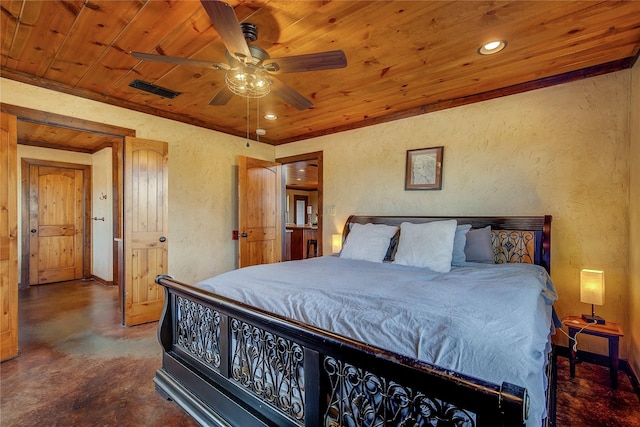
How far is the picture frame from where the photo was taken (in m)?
3.42

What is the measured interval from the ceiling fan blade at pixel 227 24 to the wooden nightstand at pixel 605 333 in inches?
124

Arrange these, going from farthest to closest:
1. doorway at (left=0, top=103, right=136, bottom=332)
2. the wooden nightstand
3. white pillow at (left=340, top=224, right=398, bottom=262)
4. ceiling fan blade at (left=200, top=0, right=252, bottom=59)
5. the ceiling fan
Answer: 1. white pillow at (left=340, top=224, right=398, bottom=262)
2. doorway at (left=0, top=103, right=136, bottom=332)
3. the wooden nightstand
4. the ceiling fan
5. ceiling fan blade at (left=200, top=0, right=252, bottom=59)

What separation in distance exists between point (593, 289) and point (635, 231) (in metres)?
0.53

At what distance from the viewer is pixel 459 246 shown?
2771 millimetres

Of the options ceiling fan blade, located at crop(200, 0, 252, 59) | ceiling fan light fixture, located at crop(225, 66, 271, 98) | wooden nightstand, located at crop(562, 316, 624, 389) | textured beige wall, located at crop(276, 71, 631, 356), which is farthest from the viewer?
textured beige wall, located at crop(276, 71, 631, 356)

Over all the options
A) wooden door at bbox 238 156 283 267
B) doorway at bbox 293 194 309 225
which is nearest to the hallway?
wooden door at bbox 238 156 283 267

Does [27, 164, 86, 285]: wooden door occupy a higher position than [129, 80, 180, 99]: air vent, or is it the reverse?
[129, 80, 180, 99]: air vent

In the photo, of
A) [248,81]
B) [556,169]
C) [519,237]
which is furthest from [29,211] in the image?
[556,169]

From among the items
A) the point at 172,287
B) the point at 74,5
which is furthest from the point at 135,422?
the point at 74,5

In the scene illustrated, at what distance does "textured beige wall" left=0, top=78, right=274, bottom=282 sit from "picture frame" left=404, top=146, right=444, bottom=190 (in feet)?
8.60

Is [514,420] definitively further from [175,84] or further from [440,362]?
[175,84]

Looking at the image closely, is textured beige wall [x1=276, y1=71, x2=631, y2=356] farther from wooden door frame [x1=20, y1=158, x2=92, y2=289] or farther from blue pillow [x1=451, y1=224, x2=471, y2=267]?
wooden door frame [x1=20, y1=158, x2=92, y2=289]

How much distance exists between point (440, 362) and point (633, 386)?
2336 millimetres

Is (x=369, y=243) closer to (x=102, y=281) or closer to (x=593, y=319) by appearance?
(x=593, y=319)
